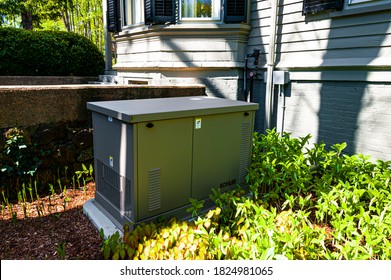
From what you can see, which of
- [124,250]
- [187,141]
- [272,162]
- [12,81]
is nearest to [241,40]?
[272,162]

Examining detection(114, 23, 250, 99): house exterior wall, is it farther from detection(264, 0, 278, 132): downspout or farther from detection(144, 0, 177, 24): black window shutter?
detection(264, 0, 278, 132): downspout

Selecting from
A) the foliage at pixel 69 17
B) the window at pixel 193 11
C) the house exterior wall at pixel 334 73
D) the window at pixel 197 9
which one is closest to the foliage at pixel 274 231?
the house exterior wall at pixel 334 73

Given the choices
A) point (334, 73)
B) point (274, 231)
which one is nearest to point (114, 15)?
point (334, 73)

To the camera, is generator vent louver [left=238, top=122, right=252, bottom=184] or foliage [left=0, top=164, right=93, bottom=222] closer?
foliage [left=0, top=164, right=93, bottom=222]

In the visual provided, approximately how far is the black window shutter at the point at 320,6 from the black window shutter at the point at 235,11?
44.8 inches

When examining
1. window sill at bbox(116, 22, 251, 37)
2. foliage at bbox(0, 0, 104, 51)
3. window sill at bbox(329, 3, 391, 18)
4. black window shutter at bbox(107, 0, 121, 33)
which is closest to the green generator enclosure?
window sill at bbox(329, 3, 391, 18)

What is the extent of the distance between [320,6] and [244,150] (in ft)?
8.75

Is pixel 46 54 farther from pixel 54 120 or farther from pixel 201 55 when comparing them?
pixel 54 120

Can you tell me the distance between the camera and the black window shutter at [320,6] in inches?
171

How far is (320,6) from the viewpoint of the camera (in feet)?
14.7

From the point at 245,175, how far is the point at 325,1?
293 centimetres

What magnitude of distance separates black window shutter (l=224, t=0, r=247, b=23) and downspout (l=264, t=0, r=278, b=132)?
53 cm

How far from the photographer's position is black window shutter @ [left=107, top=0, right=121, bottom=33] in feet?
23.1

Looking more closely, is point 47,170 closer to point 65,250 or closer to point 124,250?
point 65,250
